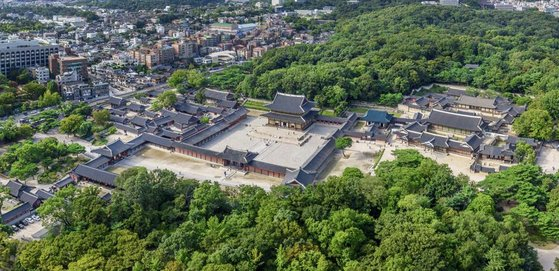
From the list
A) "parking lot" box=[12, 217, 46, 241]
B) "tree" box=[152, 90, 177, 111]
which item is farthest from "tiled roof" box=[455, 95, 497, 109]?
"parking lot" box=[12, 217, 46, 241]

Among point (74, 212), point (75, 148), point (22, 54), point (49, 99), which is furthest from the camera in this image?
point (22, 54)

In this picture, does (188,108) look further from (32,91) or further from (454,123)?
(454,123)

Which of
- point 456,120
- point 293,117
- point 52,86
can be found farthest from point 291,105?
point 52,86

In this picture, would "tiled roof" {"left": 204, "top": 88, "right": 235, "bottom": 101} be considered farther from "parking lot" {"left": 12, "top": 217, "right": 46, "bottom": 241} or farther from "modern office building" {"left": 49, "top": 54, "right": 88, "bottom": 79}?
"parking lot" {"left": 12, "top": 217, "right": 46, "bottom": 241}

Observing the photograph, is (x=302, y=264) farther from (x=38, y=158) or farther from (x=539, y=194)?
(x=38, y=158)

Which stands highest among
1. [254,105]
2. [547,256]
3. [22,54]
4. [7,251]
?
[22,54]

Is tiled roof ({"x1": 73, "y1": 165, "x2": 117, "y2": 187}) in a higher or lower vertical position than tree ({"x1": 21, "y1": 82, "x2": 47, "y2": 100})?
lower
